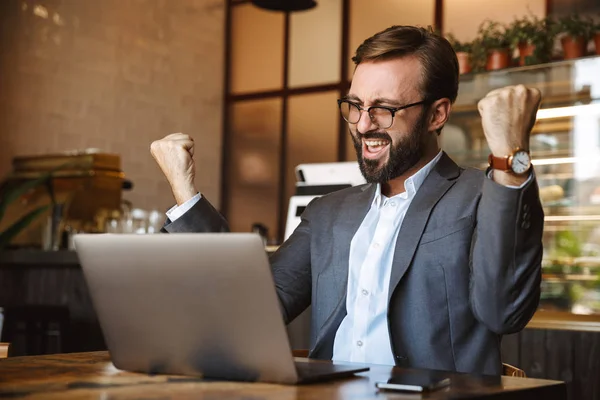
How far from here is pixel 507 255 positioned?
→ 1431 mm

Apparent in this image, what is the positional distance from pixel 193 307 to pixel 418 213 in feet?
2.21

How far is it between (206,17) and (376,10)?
5.10ft

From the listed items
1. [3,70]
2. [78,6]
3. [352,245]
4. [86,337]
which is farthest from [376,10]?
[352,245]

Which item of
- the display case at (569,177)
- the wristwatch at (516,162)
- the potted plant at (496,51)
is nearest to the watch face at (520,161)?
the wristwatch at (516,162)

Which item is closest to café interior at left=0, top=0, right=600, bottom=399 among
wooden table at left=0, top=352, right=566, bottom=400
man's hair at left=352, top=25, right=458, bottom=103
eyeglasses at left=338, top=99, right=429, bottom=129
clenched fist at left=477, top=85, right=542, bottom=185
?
wooden table at left=0, top=352, right=566, bottom=400

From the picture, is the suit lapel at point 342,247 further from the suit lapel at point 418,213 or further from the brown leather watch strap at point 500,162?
the brown leather watch strap at point 500,162

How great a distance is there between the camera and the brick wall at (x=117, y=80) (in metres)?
5.84

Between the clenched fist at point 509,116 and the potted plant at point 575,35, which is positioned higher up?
the potted plant at point 575,35

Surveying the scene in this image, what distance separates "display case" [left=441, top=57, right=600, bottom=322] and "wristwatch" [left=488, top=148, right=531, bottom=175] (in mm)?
2727

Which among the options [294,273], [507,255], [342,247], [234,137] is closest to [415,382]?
[507,255]

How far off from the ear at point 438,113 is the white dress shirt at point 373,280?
0.07 metres

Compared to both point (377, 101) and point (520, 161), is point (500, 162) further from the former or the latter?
point (377, 101)

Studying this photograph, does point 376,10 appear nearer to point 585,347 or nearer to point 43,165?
point 43,165

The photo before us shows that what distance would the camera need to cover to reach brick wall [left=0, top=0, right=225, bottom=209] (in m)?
5.84
